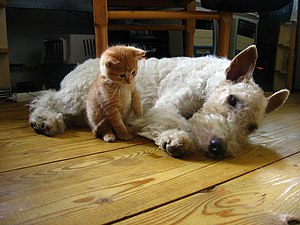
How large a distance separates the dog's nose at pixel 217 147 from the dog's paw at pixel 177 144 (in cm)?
8

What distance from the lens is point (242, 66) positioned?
1.28 meters

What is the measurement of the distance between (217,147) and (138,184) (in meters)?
0.35

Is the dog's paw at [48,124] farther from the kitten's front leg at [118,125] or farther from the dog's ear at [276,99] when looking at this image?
the dog's ear at [276,99]

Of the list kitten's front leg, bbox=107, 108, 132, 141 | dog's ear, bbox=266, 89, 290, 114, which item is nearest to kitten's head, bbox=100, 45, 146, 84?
kitten's front leg, bbox=107, 108, 132, 141

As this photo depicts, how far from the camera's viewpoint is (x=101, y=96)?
1.23m

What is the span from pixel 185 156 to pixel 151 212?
423 mm

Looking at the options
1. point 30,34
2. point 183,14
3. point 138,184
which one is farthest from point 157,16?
point 30,34

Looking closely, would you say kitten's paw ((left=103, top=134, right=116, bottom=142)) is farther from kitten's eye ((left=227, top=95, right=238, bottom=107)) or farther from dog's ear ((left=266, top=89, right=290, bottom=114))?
dog's ear ((left=266, top=89, right=290, bottom=114))

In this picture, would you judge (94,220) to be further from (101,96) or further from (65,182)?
(101,96)

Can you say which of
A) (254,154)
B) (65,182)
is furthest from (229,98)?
(65,182)

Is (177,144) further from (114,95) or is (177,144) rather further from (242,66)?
(242,66)

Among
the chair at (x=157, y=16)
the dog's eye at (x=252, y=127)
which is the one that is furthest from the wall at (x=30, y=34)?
the dog's eye at (x=252, y=127)

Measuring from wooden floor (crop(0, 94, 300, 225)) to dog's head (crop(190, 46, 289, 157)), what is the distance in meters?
0.06

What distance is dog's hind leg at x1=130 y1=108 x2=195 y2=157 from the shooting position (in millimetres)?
1110
